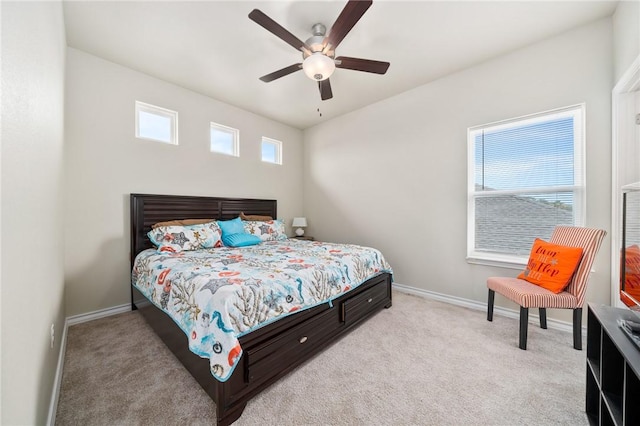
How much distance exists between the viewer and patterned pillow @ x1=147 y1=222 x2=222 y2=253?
2736 millimetres

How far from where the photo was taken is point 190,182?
11.3 feet

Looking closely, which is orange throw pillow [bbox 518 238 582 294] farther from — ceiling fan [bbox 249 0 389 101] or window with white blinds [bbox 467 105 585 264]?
ceiling fan [bbox 249 0 389 101]

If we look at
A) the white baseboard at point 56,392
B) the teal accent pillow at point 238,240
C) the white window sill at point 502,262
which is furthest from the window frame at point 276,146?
the white window sill at point 502,262

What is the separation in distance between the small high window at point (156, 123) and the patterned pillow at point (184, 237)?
1.26 m

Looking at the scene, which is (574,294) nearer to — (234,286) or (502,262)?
(502,262)

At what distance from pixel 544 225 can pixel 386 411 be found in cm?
253

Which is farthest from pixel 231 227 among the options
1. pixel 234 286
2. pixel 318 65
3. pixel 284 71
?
pixel 318 65

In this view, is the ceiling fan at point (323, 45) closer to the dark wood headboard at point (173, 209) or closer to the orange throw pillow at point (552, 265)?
the dark wood headboard at point (173, 209)

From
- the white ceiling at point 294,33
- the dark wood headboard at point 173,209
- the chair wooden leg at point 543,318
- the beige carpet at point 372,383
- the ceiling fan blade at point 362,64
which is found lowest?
the beige carpet at point 372,383

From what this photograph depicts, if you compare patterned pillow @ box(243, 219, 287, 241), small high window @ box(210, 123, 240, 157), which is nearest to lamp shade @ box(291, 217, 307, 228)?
patterned pillow @ box(243, 219, 287, 241)

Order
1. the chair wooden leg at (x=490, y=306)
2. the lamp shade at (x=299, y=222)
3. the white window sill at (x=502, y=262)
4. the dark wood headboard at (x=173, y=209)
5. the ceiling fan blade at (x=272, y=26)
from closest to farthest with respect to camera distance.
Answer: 1. the ceiling fan blade at (x=272, y=26)
2. the chair wooden leg at (x=490, y=306)
3. the white window sill at (x=502, y=262)
4. the dark wood headboard at (x=173, y=209)
5. the lamp shade at (x=299, y=222)

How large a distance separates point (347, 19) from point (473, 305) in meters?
3.24

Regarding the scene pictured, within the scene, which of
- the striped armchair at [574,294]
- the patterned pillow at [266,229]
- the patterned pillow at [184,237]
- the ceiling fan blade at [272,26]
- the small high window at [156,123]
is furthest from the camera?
the patterned pillow at [266,229]

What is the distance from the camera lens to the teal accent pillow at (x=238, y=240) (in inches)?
125
